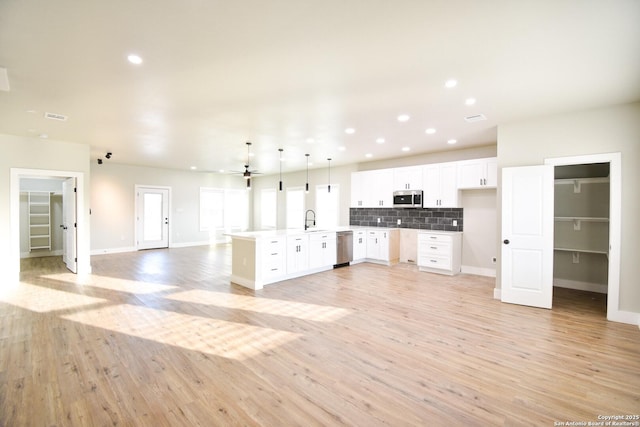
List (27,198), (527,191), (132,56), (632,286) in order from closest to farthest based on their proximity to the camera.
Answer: (132,56) → (632,286) → (527,191) → (27,198)

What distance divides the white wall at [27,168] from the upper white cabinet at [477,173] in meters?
8.10

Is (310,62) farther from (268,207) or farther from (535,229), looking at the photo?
(268,207)

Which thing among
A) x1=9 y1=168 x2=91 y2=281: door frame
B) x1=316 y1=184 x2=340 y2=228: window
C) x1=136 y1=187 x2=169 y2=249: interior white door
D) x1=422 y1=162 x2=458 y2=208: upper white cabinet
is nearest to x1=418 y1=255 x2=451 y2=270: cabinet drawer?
x1=422 y1=162 x2=458 y2=208: upper white cabinet

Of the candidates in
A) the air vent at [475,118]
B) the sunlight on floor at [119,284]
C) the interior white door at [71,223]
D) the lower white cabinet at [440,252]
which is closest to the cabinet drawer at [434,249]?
the lower white cabinet at [440,252]

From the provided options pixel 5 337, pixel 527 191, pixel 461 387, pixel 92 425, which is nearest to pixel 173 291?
pixel 5 337

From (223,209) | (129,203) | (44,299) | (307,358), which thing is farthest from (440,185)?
(129,203)

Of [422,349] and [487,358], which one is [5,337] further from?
[487,358]

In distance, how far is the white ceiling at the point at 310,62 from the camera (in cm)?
208

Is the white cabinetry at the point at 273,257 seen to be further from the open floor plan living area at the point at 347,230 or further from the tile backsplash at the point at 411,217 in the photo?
the tile backsplash at the point at 411,217

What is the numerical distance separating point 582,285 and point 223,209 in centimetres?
1093

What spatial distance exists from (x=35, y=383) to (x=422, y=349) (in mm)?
3386

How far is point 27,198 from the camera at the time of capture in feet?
26.7

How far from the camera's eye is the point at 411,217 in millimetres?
7539

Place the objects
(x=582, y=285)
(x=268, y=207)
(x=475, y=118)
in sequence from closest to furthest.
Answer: (x=475, y=118)
(x=582, y=285)
(x=268, y=207)
